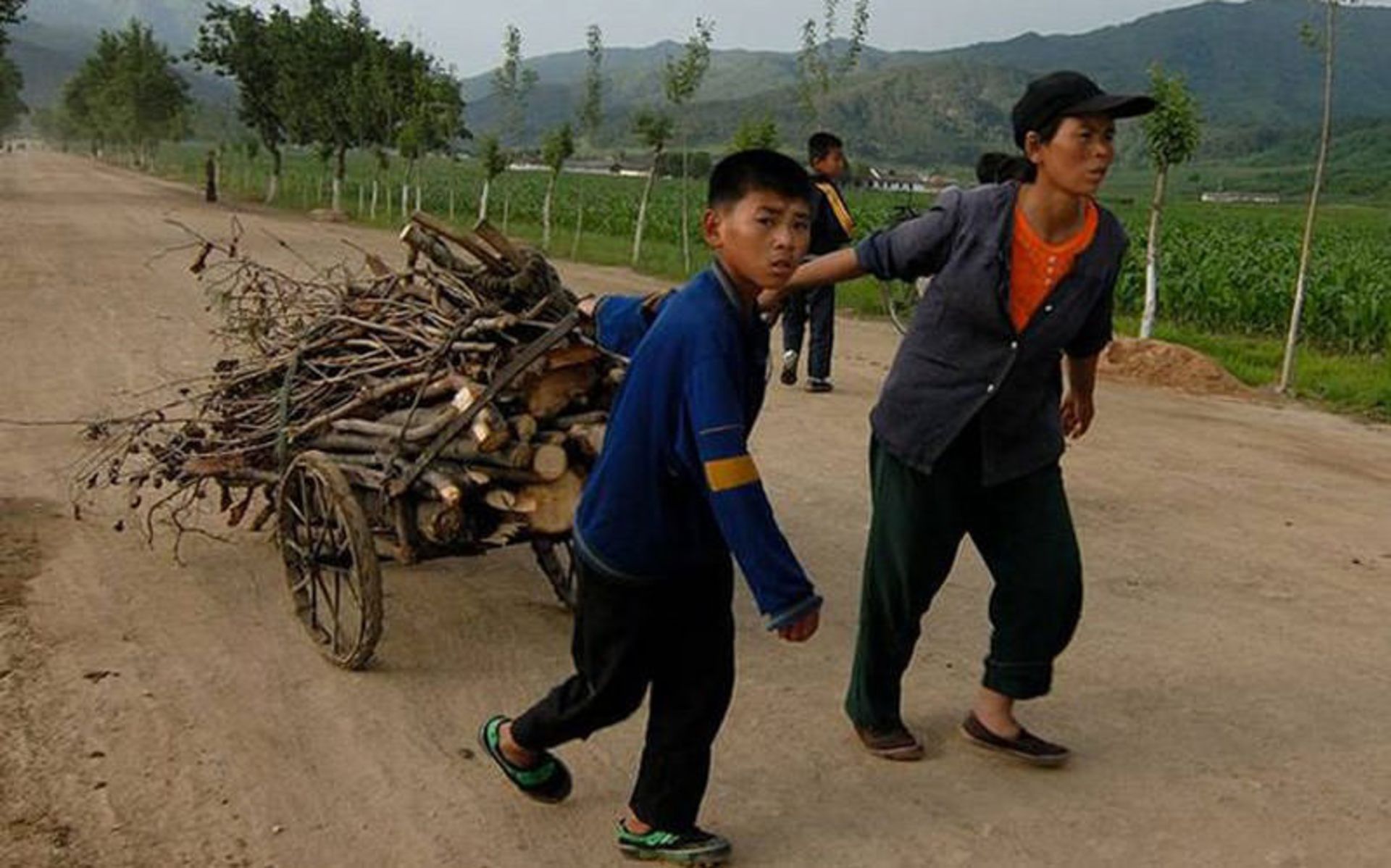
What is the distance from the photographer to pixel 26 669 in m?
4.64

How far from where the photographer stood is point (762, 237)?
3.14 meters

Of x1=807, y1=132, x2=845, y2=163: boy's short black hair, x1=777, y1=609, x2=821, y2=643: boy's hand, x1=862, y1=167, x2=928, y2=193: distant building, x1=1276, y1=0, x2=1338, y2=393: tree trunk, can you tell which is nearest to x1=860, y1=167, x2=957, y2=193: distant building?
x1=862, y1=167, x2=928, y2=193: distant building

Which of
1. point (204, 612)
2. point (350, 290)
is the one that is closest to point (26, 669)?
point (204, 612)

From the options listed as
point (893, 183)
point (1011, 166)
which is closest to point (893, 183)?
point (893, 183)

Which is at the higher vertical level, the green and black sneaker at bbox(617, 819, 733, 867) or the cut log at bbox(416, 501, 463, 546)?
the cut log at bbox(416, 501, 463, 546)

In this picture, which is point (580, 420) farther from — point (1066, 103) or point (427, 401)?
point (1066, 103)

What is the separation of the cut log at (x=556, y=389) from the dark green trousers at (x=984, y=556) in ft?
3.81

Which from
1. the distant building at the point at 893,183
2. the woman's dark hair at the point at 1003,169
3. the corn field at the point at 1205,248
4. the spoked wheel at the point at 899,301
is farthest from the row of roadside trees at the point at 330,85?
the woman's dark hair at the point at 1003,169

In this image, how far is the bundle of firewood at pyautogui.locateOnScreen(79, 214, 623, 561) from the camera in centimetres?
453

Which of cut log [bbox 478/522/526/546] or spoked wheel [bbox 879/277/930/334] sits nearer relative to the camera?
cut log [bbox 478/522/526/546]

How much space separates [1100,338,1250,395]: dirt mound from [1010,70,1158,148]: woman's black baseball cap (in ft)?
27.8

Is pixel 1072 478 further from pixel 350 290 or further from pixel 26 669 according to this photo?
pixel 26 669

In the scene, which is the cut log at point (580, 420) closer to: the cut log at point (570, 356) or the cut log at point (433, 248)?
the cut log at point (570, 356)

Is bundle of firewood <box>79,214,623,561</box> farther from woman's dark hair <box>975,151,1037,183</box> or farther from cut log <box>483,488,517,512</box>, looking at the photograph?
woman's dark hair <box>975,151,1037,183</box>
